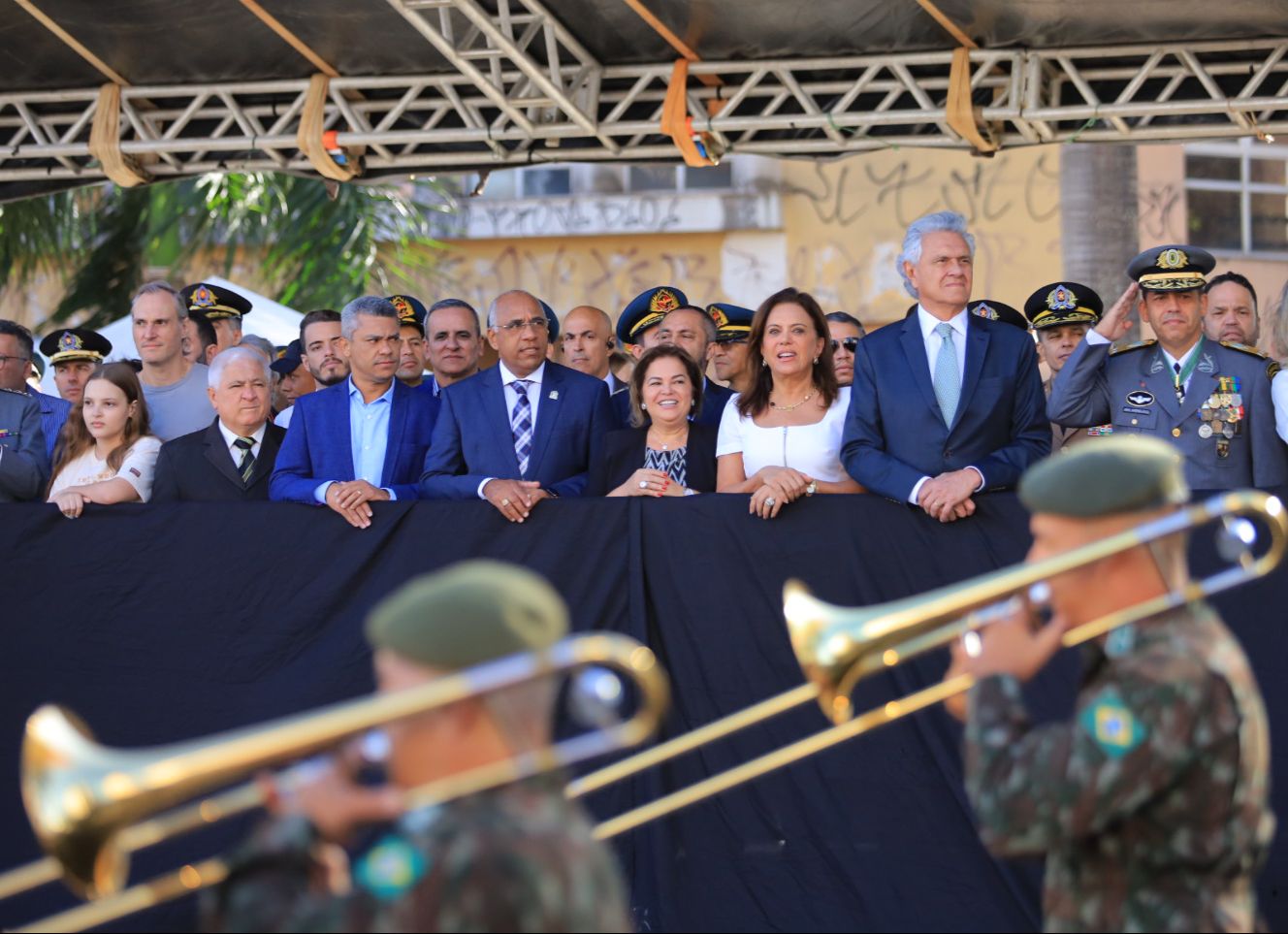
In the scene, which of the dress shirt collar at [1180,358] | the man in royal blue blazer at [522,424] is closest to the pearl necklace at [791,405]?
the man in royal blue blazer at [522,424]

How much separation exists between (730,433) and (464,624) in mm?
3999

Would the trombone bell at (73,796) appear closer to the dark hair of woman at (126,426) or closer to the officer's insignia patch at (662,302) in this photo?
the dark hair of woman at (126,426)

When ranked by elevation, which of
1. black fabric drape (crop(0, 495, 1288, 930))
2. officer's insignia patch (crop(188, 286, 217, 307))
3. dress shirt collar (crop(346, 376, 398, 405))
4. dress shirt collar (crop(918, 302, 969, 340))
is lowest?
black fabric drape (crop(0, 495, 1288, 930))

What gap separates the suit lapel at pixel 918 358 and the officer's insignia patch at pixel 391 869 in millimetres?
3904

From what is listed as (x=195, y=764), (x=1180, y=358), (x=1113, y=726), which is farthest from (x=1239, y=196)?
(x=195, y=764)

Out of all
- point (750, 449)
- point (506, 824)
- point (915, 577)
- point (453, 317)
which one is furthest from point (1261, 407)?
point (506, 824)

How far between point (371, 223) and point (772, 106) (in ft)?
26.2

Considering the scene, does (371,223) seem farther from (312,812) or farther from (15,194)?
(312,812)

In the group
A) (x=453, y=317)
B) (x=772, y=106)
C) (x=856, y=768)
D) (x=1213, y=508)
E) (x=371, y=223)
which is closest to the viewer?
(x=1213, y=508)

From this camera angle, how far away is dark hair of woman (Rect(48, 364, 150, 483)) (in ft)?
24.3

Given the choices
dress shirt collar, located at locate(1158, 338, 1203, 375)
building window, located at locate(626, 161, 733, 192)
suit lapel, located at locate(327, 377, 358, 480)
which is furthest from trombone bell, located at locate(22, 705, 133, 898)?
building window, located at locate(626, 161, 733, 192)

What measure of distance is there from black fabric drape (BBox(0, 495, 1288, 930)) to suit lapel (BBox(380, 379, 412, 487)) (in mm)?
517

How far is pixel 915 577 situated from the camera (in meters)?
6.21

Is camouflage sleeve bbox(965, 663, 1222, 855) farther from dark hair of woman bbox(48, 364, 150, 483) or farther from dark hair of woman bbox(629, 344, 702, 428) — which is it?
dark hair of woman bbox(48, 364, 150, 483)
